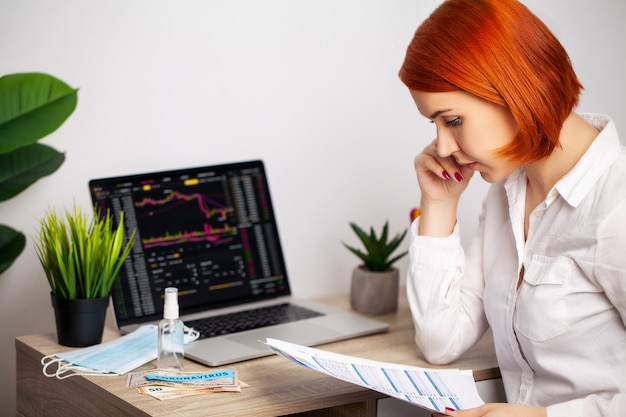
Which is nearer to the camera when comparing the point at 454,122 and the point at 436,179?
the point at 454,122

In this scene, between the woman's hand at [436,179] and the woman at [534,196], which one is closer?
the woman at [534,196]

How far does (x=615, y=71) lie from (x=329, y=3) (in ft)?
3.12

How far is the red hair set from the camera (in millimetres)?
1342

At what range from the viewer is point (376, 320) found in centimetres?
189

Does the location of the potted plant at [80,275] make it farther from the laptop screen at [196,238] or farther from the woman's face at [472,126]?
the woman's face at [472,126]

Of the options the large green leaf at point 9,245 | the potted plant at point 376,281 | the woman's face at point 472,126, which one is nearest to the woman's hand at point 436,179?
the woman's face at point 472,126

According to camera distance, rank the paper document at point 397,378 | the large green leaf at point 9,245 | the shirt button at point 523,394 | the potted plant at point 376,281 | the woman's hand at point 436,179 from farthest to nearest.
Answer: the potted plant at point 376,281, the large green leaf at point 9,245, the woman's hand at point 436,179, the shirt button at point 523,394, the paper document at point 397,378

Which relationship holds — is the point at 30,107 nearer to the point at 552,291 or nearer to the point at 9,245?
the point at 9,245

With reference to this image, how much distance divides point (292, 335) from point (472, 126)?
59 centimetres

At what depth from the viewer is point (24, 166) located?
1.71m

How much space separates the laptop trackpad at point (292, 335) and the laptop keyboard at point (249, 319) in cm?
4

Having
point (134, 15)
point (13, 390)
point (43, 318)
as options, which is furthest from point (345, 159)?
point (13, 390)

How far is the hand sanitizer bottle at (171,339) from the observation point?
4.84 ft

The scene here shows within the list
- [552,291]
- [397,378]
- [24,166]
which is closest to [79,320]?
[24,166]
